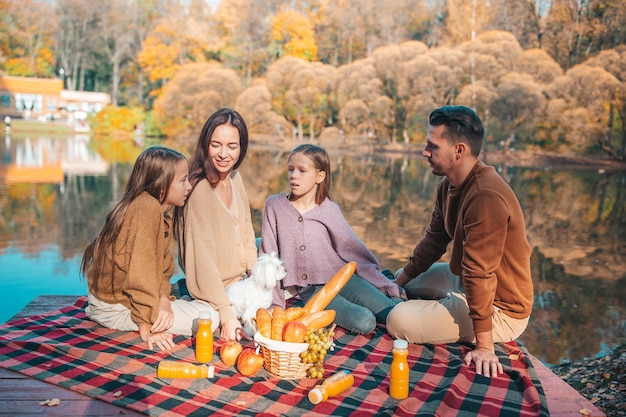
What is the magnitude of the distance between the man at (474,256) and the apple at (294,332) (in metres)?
0.79

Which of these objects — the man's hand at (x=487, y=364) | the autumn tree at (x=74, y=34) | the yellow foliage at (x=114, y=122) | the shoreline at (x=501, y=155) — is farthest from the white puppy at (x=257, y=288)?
the autumn tree at (x=74, y=34)

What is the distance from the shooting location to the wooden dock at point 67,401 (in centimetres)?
232

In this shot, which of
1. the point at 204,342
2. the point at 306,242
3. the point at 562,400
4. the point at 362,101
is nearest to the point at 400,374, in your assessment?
the point at 562,400

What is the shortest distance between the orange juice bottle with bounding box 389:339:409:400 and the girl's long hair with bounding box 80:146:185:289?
60.8 inches

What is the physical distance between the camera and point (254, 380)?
8.68 ft

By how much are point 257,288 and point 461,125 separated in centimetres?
144

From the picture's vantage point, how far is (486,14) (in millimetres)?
33844

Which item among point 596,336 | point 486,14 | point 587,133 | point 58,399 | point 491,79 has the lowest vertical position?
point 596,336

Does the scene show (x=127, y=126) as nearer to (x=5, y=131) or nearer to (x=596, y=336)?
(x=5, y=131)

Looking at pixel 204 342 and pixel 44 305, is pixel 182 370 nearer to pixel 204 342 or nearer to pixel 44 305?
pixel 204 342

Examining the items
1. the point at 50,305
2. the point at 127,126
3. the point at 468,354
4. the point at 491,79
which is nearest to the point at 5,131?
the point at 127,126

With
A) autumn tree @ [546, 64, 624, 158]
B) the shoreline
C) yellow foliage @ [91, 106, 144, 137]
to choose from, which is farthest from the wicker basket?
yellow foliage @ [91, 106, 144, 137]

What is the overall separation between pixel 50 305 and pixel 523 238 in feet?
9.52

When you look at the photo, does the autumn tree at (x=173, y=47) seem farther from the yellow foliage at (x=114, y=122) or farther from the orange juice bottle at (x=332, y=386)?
the orange juice bottle at (x=332, y=386)
